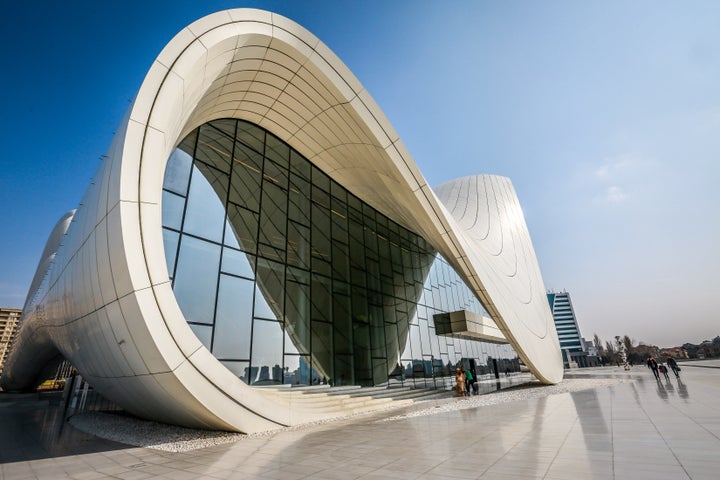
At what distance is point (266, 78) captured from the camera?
461 inches

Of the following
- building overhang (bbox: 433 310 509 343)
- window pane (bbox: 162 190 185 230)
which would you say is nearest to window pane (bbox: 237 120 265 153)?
window pane (bbox: 162 190 185 230)

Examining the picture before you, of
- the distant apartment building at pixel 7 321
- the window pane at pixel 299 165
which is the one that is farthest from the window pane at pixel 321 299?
the distant apartment building at pixel 7 321

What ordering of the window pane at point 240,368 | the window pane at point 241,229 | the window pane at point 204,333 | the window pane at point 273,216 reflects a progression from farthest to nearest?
1. the window pane at point 273,216
2. the window pane at point 241,229
3. the window pane at point 240,368
4. the window pane at point 204,333

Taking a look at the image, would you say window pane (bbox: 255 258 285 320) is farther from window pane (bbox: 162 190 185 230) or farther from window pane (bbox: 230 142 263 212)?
window pane (bbox: 162 190 185 230)

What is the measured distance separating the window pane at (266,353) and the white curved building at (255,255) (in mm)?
58

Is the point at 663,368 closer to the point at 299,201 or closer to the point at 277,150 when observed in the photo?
the point at 299,201

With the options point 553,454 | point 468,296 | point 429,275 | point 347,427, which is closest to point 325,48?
point 347,427

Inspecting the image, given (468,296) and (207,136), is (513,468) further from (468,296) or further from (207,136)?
(468,296)

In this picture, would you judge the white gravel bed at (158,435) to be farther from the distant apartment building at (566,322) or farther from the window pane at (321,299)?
the distant apartment building at (566,322)

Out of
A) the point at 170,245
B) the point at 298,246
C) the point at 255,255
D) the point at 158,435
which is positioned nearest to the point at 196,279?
the point at 170,245

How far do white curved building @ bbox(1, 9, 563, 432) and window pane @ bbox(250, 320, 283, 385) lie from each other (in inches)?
2.3

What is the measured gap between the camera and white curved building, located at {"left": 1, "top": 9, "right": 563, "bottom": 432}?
668cm

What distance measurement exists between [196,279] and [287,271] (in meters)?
4.15

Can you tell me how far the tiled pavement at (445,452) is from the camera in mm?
4008
